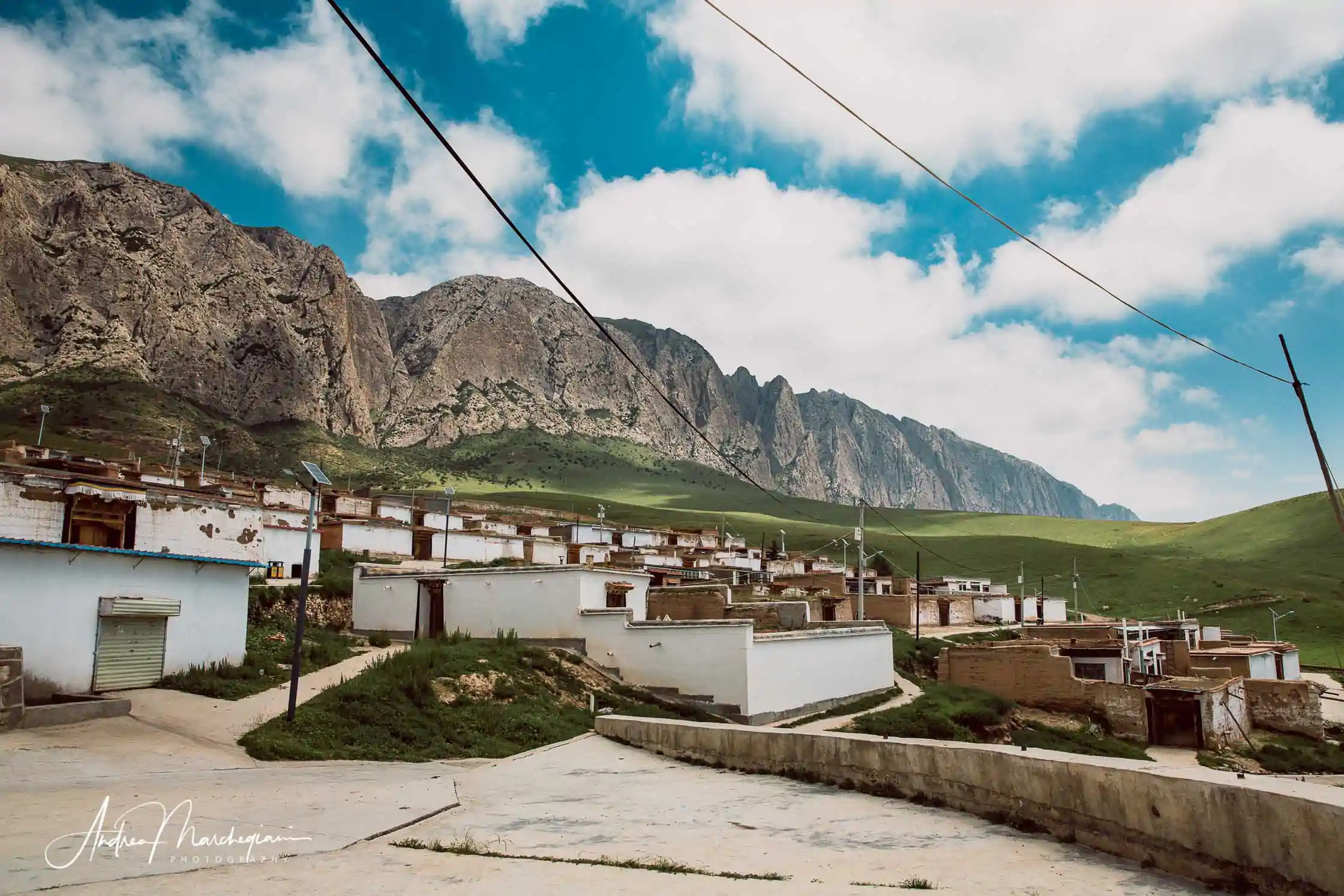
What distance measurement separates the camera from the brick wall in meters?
37.8

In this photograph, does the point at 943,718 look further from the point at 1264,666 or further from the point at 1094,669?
the point at 1264,666

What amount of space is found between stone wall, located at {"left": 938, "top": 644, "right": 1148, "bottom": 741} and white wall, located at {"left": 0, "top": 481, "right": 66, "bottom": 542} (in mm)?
35816

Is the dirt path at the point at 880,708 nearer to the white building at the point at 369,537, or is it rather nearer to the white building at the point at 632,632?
the white building at the point at 632,632

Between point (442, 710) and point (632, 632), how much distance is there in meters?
9.91

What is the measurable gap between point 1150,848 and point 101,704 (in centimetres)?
1688

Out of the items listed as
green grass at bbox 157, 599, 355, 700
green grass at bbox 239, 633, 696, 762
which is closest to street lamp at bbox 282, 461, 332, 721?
green grass at bbox 239, 633, 696, 762

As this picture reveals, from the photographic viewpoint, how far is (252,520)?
32.7 metres

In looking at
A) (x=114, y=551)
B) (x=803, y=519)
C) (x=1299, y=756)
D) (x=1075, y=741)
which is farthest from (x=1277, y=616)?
(x=803, y=519)

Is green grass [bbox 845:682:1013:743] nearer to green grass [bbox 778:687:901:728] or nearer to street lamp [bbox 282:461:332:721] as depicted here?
green grass [bbox 778:687:901:728]

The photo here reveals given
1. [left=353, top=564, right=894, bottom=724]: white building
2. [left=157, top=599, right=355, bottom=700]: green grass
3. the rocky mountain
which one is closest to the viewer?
[left=157, top=599, right=355, bottom=700]: green grass

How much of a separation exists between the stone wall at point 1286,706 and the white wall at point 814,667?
1668 cm

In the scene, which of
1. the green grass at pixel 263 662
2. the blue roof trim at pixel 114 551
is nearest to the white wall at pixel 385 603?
the green grass at pixel 263 662

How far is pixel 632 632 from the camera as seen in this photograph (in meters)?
27.4
